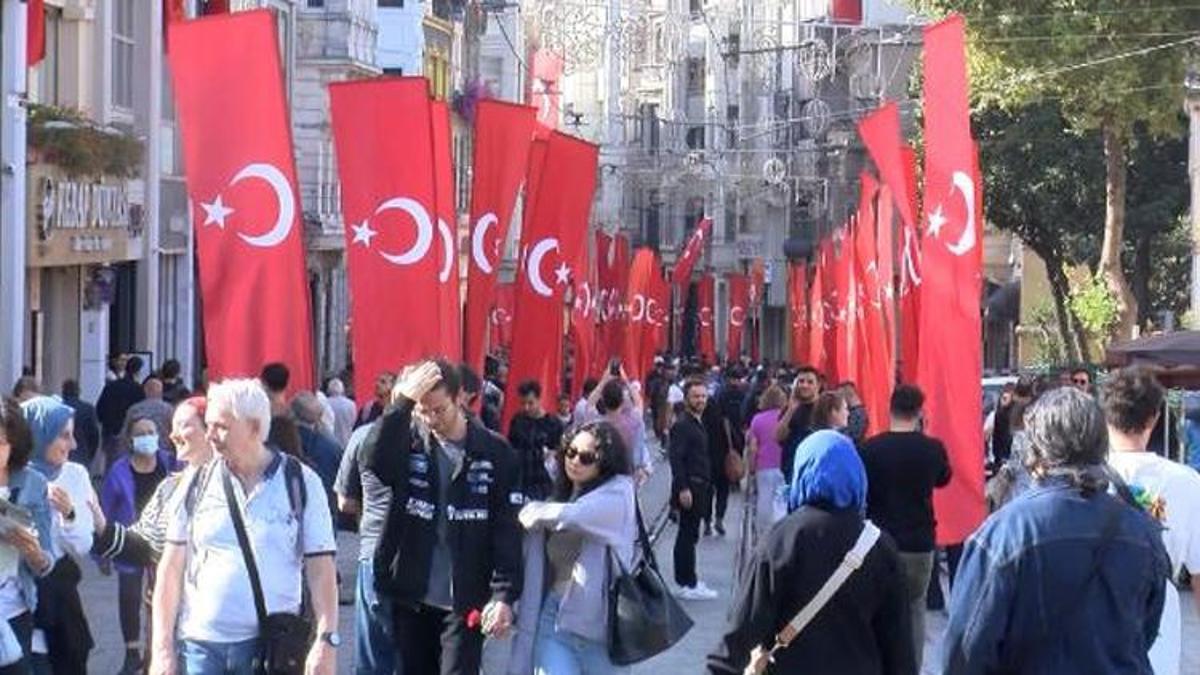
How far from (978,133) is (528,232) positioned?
3402cm

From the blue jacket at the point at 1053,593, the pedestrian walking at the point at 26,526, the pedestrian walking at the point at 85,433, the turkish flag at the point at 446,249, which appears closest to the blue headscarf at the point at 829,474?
the blue jacket at the point at 1053,593

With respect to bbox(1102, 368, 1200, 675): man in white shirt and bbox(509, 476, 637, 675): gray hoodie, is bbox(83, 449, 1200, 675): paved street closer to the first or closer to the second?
bbox(509, 476, 637, 675): gray hoodie

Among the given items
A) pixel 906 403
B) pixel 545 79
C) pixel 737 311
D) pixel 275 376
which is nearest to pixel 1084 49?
pixel 545 79

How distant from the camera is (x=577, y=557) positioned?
33.8ft

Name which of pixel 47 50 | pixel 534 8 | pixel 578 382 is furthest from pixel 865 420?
pixel 534 8

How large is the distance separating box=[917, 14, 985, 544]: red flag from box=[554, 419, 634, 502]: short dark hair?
3.90 meters

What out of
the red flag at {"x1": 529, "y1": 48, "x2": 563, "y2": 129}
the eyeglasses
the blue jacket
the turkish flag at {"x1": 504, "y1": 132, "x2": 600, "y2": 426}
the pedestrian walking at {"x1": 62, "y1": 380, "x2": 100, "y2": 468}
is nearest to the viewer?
the blue jacket

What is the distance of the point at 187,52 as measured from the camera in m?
13.1

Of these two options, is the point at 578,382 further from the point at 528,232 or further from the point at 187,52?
the point at 187,52

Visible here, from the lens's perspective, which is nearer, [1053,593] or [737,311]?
[1053,593]

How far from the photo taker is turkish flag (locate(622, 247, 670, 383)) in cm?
3719

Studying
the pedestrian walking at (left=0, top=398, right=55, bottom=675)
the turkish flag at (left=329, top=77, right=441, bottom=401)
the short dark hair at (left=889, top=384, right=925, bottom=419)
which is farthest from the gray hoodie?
the turkish flag at (left=329, top=77, right=441, bottom=401)

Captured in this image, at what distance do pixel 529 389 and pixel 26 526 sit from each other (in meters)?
10.0

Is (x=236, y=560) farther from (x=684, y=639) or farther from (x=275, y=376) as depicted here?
(x=684, y=639)
